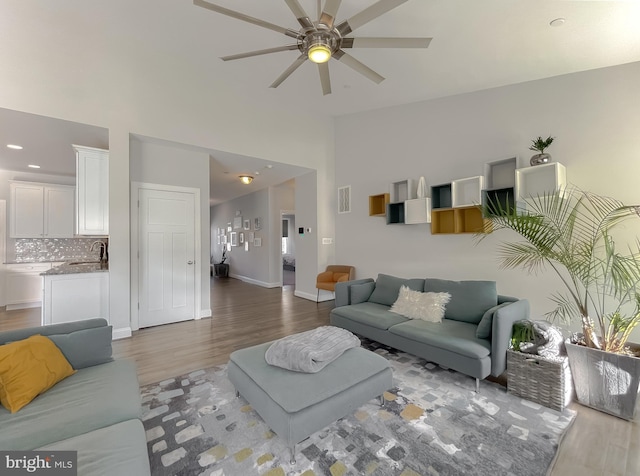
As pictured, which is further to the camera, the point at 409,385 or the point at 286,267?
the point at 286,267

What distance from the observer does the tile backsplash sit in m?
5.31

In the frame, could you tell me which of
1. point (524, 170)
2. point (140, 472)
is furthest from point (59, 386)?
point (524, 170)

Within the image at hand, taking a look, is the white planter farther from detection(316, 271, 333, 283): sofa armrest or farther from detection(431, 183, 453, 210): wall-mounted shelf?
detection(316, 271, 333, 283): sofa armrest

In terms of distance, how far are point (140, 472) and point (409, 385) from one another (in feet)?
6.73

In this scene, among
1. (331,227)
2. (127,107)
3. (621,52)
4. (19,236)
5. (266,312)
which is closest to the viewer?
(621,52)

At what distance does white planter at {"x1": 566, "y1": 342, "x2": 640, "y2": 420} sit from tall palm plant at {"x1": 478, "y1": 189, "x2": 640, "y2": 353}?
0.13m

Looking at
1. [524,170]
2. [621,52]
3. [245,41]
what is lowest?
[524,170]

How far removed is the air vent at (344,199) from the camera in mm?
5535

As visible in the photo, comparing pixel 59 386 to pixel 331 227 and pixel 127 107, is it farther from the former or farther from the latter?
pixel 331 227

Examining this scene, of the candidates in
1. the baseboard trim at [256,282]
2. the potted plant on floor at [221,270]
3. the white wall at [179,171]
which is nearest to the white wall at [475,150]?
the baseboard trim at [256,282]

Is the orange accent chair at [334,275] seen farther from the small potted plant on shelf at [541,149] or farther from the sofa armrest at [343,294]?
the small potted plant on shelf at [541,149]

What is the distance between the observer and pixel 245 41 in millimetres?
3268

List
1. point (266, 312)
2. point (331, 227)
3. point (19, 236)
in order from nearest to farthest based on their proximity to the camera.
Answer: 1. point (266, 312)
2. point (19, 236)
3. point (331, 227)

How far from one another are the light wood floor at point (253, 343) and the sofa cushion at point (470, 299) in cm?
99
